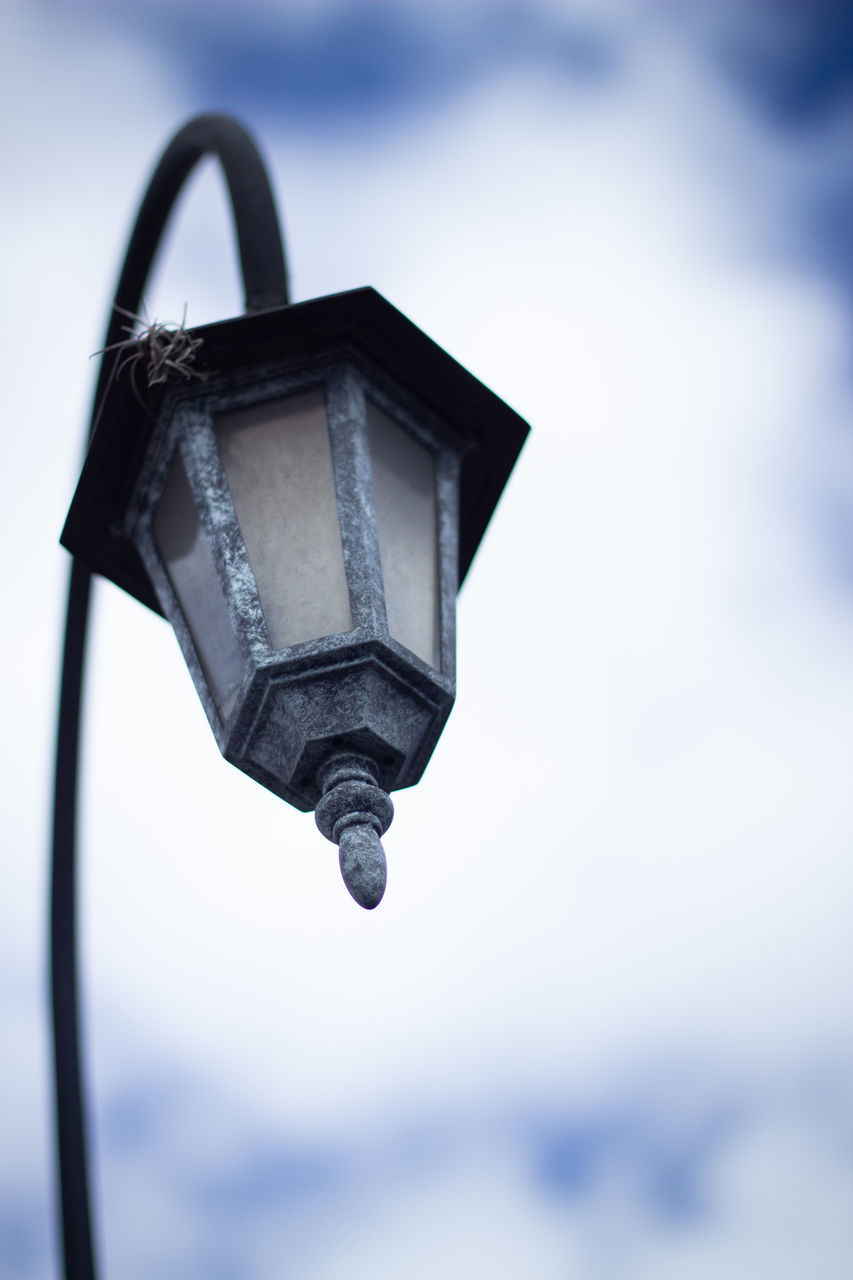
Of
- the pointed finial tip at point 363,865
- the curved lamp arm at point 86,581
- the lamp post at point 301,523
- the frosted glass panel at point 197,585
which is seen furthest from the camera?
the curved lamp arm at point 86,581

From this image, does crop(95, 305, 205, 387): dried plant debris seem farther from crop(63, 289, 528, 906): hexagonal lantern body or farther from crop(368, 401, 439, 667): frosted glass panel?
crop(368, 401, 439, 667): frosted glass panel

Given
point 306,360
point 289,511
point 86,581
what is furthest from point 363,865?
point 86,581

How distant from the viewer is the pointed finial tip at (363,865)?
1.68m

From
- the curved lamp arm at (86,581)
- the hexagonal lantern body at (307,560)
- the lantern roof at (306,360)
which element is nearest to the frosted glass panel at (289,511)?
the hexagonal lantern body at (307,560)

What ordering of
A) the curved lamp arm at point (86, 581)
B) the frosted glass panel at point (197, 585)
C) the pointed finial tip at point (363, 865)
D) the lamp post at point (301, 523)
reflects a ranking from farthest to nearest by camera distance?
the curved lamp arm at point (86, 581)
the frosted glass panel at point (197, 585)
the lamp post at point (301, 523)
the pointed finial tip at point (363, 865)

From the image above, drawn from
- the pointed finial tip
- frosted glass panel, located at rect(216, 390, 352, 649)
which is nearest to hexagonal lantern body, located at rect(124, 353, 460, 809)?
frosted glass panel, located at rect(216, 390, 352, 649)

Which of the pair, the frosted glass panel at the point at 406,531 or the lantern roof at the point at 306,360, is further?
the lantern roof at the point at 306,360

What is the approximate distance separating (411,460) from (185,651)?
1.72 feet

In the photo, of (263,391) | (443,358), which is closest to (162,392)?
(263,391)

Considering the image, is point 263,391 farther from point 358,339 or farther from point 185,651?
point 185,651

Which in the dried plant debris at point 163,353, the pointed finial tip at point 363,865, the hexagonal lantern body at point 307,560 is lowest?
the pointed finial tip at point 363,865

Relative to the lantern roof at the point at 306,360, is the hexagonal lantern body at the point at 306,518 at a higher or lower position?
lower

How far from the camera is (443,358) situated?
2.39 meters

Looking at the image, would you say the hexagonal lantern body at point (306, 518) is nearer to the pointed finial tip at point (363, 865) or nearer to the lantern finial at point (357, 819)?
the lantern finial at point (357, 819)
